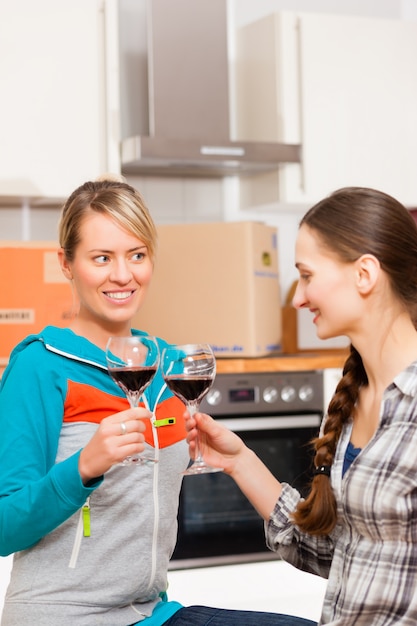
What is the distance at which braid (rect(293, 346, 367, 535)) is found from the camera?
1.53 meters

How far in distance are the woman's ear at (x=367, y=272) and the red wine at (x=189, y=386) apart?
0.28 metres

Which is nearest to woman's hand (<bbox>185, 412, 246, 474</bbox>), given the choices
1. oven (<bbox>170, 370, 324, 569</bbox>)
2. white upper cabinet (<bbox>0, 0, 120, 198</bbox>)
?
oven (<bbox>170, 370, 324, 569</bbox>)

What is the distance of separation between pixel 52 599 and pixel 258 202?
271cm

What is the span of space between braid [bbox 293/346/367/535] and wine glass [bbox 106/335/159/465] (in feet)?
0.92

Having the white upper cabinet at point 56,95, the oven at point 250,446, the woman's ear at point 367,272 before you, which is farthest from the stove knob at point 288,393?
the woman's ear at point 367,272

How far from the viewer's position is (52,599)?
157 cm

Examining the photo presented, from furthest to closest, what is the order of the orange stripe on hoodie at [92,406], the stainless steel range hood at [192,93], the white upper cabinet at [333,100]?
the white upper cabinet at [333,100], the stainless steel range hood at [192,93], the orange stripe on hoodie at [92,406]

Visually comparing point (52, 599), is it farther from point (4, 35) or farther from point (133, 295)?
point (4, 35)

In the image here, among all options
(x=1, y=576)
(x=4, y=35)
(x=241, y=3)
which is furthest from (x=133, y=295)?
(x=241, y=3)

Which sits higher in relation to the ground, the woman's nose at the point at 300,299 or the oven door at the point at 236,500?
the woman's nose at the point at 300,299

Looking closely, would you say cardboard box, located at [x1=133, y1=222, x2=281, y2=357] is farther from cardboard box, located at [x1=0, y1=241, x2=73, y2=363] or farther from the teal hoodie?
the teal hoodie

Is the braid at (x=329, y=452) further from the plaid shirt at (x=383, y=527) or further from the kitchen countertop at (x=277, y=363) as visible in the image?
Result: the kitchen countertop at (x=277, y=363)

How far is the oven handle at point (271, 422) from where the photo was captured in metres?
3.40

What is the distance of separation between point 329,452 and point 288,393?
189 cm
